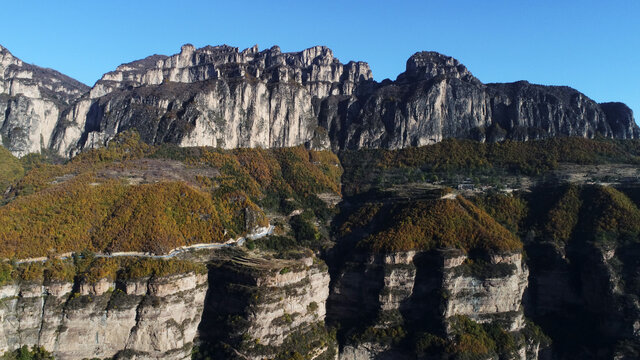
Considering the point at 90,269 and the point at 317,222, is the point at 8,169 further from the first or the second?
the point at 317,222

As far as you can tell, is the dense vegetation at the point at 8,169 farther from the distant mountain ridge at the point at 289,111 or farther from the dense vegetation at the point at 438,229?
the dense vegetation at the point at 438,229

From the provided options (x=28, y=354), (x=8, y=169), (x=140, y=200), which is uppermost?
(x=8, y=169)

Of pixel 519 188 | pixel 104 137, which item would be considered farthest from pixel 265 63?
pixel 519 188

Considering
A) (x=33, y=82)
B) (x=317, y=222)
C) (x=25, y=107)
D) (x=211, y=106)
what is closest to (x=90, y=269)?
(x=317, y=222)

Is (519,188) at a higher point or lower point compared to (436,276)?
higher

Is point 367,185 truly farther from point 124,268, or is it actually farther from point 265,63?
point 265,63
